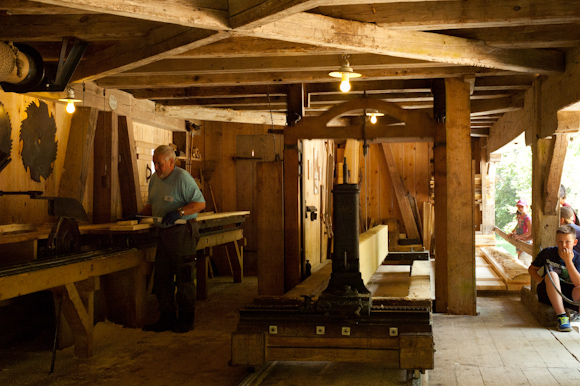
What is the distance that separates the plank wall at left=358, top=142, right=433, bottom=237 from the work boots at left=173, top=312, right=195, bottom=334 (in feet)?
22.8

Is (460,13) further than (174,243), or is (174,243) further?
(174,243)

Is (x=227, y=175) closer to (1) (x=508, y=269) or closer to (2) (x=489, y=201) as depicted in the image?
(1) (x=508, y=269)

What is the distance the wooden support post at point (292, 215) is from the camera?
5930 millimetres

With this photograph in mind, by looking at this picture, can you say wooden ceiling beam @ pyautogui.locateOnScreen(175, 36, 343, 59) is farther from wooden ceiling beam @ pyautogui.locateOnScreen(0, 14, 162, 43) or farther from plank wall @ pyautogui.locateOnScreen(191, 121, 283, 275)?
plank wall @ pyautogui.locateOnScreen(191, 121, 283, 275)

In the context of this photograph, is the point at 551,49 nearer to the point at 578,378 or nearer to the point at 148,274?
the point at 578,378

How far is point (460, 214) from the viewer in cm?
617

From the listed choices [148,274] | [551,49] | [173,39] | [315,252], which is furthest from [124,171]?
[551,49]

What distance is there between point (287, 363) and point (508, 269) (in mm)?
4747

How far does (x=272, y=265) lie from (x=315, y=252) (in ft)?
11.0

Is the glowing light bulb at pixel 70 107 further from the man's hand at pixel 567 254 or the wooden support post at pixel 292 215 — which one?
the man's hand at pixel 567 254

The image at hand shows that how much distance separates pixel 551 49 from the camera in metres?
5.79

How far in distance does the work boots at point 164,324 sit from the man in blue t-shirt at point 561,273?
12.1 ft

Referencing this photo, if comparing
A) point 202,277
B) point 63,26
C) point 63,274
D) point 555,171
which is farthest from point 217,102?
point 555,171

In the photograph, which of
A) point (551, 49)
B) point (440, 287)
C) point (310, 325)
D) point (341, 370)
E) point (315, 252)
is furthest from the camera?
point (315, 252)
